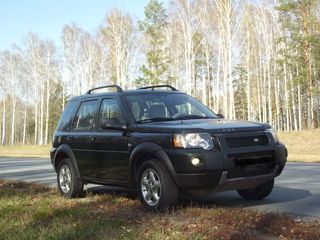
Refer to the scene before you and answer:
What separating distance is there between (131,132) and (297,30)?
40.0m

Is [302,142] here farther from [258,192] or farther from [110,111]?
[110,111]

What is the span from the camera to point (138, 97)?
8039mm

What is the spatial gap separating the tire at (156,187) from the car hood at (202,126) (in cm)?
50

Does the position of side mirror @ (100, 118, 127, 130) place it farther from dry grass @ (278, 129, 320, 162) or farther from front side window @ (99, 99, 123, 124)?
dry grass @ (278, 129, 320, 162)

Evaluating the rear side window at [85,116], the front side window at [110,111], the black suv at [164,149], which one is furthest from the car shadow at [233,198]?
the front side window at [110,111]

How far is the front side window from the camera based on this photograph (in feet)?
25.9

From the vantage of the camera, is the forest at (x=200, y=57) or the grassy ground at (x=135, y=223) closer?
the grassy ground at (x=135, y=223)

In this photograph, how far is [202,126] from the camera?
22.2ft

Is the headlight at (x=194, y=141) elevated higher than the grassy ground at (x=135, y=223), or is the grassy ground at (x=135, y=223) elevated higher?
the headlight at (x=194, y=141)

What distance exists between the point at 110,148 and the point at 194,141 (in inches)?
69.4

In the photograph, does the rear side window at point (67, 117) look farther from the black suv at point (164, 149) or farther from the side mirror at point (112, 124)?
the side mirror at point (112, 124)

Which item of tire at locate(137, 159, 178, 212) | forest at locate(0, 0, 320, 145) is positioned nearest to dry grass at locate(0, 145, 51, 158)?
forest at locate(0, 0, 320, 145)

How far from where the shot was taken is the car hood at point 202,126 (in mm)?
6664

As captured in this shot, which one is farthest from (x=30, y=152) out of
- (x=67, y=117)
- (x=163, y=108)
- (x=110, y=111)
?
(x=163, y=108)
